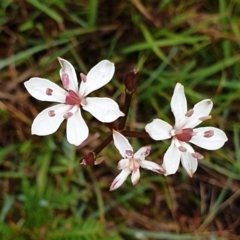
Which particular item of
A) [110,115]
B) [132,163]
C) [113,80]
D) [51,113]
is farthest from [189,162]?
[113,80]

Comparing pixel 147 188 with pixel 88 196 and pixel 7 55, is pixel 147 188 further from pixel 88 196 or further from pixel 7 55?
pixel 7 55

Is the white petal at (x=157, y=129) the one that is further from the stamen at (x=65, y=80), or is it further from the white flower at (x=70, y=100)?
the stamen at (x=65, y=80)

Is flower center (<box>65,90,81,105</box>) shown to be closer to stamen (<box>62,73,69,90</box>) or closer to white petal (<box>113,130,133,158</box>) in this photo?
stamen (<box>62,73,69,90</box>)

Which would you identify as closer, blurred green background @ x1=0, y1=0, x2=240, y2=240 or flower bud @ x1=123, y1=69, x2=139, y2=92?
flower bud @ x1=123, y1=69, x2=139, y2=92

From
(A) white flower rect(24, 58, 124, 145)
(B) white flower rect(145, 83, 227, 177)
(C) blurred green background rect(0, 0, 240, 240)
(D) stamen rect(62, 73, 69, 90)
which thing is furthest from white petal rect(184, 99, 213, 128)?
(C) blurred green background rect(0, 0, 240, 240)

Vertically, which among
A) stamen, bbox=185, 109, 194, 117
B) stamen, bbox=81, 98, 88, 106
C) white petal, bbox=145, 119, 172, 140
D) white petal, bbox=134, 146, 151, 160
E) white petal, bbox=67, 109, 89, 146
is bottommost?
white petal, bbox=134, 146, 151, 160

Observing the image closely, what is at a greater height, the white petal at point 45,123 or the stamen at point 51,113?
the stamen at point 51,113

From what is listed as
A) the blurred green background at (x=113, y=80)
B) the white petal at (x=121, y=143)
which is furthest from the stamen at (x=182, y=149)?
the blurred green background at (x=113, y=80)
